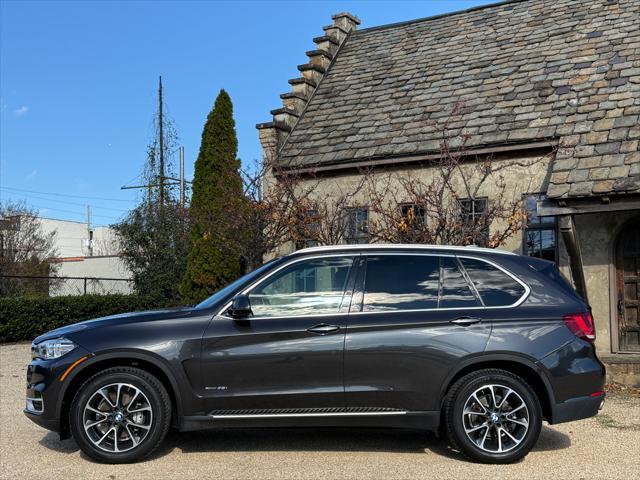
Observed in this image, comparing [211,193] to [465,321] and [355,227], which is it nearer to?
[355,227]

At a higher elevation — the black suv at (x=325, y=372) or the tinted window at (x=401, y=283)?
the tinted window at (x=401, y=283)

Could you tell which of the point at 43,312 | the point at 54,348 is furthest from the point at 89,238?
the point at 54,348

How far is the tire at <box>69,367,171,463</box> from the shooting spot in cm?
571

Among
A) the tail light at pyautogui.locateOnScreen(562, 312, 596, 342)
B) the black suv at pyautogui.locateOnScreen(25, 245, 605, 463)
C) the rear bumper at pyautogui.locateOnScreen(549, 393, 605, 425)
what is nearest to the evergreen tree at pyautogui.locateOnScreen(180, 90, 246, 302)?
the black suv at pyautogui.locateOnScreen(25, 245, 605, 463)

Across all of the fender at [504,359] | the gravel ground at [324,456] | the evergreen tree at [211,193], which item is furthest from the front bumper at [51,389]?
the evergreen tree at [211,193]

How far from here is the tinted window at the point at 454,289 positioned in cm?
599

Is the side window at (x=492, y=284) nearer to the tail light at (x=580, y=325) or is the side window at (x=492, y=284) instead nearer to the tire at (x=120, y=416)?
the tail light at (x=580, y=325)

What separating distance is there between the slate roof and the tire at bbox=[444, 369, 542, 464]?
542 cm

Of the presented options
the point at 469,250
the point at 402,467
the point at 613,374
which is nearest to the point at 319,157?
the point at 613,374

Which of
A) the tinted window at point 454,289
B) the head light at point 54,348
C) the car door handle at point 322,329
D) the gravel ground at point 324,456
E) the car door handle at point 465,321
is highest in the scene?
the tinted window at point 454,289

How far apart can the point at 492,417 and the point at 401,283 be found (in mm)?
1313

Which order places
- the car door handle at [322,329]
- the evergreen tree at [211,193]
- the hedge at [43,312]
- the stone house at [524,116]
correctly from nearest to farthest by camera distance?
the car door handle at [322,329]
the stone house at [524,116]
the evergreen tree at [211,193]
the hedge at [43,312]

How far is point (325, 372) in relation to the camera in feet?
18.9

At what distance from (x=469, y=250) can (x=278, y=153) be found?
9.37 meters
